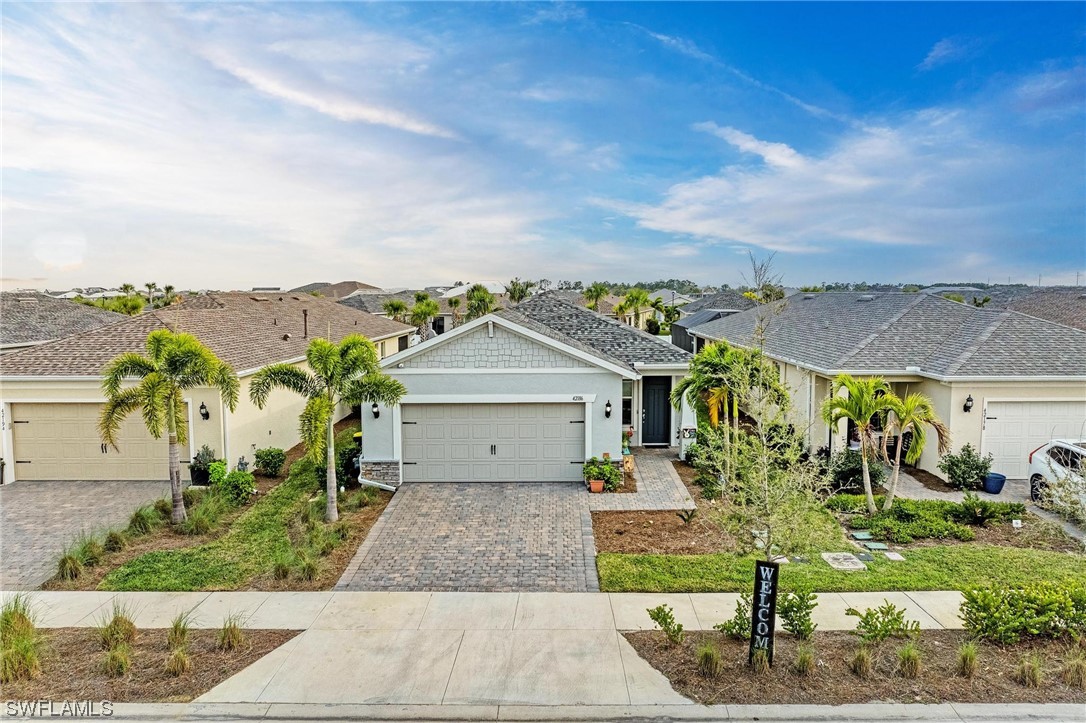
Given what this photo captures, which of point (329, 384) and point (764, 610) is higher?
point (329, 384)

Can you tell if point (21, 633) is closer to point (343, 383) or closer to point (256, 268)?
point (343, 383)

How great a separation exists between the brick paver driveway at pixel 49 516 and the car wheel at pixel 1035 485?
755 inches

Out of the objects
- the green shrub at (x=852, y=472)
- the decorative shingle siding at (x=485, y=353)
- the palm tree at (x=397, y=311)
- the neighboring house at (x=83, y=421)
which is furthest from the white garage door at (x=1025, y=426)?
the palm tree at (x=397, y=311)

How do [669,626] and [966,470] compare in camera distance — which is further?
[966,470]

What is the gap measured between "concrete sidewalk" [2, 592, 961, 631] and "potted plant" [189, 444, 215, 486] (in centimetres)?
521

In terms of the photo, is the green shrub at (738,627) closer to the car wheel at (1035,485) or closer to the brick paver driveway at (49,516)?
the car wheel at (1035,485)

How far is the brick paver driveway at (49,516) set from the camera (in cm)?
966

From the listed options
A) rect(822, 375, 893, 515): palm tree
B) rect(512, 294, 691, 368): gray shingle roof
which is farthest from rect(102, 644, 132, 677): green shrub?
rect(512, 294, 691, 368): gray shingle roof

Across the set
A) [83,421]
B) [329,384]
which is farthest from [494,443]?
[83,421]

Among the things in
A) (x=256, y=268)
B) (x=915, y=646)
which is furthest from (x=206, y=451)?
(x=256, y=268)

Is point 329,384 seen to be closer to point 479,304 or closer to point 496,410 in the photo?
point 496,410

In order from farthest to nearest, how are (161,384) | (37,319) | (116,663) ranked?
(37,319) < (161,384) < (116,663)

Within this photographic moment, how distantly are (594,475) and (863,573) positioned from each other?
19.8 ft

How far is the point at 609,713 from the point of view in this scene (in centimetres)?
590
